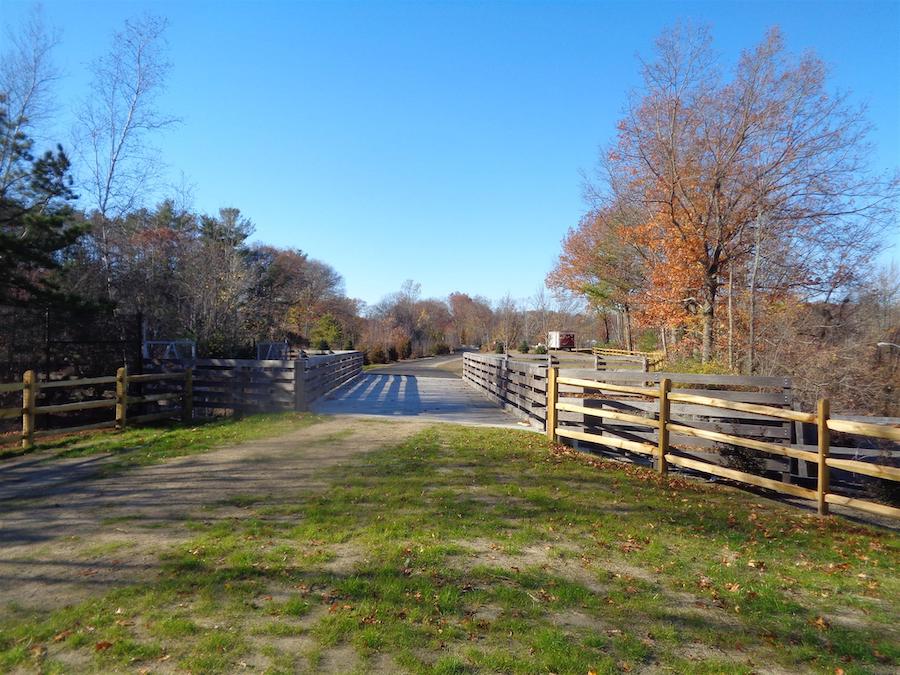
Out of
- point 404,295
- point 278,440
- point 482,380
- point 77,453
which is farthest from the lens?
point 404,295

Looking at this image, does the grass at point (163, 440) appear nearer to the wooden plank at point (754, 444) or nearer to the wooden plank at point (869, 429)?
the wooden plank at point (754, 444)

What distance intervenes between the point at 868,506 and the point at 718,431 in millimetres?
2410

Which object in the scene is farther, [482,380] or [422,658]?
[482,380]

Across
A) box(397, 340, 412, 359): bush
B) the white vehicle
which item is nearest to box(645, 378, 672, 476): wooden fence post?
the white vehicle

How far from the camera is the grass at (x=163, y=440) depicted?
794 cm

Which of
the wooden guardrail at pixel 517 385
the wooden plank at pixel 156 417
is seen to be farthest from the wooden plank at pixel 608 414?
the wooden plank at pixel 156 417

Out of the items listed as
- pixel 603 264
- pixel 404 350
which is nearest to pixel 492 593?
pixel 603 264

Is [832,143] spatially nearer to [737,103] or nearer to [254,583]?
[737,103]

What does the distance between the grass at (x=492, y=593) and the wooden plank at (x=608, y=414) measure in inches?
57.7

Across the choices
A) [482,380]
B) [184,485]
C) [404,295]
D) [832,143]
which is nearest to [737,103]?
[832,143]

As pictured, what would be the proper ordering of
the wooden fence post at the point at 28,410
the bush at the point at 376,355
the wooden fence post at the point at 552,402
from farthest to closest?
the bush at the point at 376,355 < the wooden fence post at the point at 552,402 < the wooden fence post at the point at 28,410

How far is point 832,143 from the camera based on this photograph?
677 inches

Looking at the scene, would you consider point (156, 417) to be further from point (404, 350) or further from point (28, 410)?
point (404, 350)

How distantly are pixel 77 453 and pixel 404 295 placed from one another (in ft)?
227
